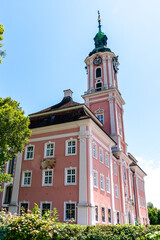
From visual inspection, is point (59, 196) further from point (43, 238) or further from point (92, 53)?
point (92, 53)

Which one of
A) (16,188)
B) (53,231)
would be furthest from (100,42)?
(53,231)

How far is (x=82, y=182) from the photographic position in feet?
72.9

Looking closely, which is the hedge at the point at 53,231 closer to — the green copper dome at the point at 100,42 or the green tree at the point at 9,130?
the green tree at the point at 9,130

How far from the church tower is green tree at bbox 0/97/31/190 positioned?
65.2 ft

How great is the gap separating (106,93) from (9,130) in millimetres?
25140

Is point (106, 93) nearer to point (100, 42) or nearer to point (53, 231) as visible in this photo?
point (100, 42)

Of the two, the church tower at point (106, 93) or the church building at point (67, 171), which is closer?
the church building at point (67, 171)

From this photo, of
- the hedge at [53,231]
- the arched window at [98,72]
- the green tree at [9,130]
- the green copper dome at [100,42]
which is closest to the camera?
the hedge at [53,231]

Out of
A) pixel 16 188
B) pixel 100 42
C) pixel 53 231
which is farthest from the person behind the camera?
pixel 100 42

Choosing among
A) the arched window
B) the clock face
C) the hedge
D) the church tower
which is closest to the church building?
the church tower

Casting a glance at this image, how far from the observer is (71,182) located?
2297cm

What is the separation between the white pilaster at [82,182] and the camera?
20.6 metres

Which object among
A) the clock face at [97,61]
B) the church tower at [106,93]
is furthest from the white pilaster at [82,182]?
the clock face at [97,61]

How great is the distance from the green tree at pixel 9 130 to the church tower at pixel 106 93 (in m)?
19.9
